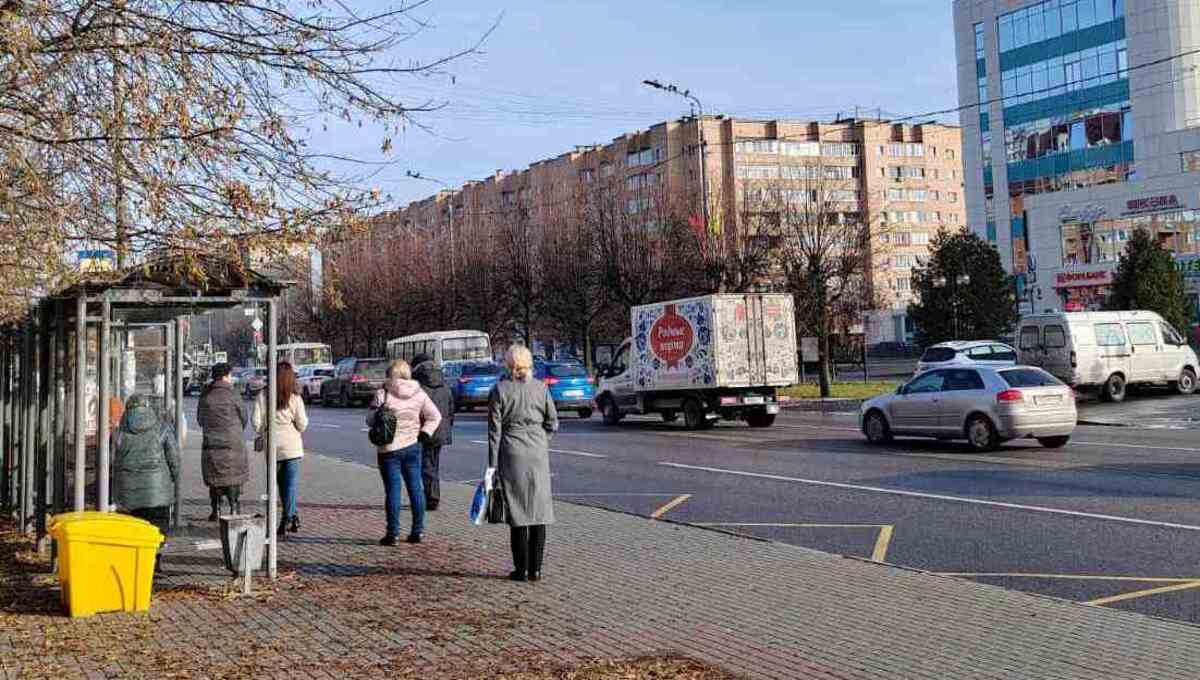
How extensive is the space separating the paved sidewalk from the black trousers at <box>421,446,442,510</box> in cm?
256

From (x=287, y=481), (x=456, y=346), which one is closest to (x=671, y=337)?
(x=287, y=481)

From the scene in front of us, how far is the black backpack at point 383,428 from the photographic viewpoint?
9898 millimetres

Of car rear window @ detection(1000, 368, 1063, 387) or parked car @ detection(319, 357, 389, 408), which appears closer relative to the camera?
car rear window @ detection(1000, 368, 1063, 387)

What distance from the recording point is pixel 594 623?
7.00 meters

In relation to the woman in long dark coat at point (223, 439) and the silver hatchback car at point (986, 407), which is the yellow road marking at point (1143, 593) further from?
the silver hatchback car at point (986, 407)

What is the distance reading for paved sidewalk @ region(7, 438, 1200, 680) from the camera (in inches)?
238

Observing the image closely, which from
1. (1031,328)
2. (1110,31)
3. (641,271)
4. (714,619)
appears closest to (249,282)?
(714,619)

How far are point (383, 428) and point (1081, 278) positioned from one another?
54.1m

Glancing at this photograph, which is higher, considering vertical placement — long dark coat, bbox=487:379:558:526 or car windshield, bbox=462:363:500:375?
car windshield, bbox=462:363:500:375

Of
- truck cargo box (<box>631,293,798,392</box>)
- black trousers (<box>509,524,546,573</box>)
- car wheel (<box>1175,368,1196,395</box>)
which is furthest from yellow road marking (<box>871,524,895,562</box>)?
car wheel (<box>1175,368,1196,395</box>)

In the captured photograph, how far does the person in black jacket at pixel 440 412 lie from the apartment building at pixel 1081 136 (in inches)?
1838

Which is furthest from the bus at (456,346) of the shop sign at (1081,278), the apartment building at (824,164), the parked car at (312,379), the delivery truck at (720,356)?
the apartment building at (824,164)

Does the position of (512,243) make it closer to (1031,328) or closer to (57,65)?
(1031,328)

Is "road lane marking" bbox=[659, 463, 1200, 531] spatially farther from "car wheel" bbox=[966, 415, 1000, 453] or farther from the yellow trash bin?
the yellow trash bin
